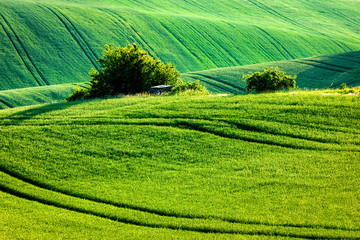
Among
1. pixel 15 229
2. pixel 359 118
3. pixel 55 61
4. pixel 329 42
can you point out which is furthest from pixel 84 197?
pixel 329 42

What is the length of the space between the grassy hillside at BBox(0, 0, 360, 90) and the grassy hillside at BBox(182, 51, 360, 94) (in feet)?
33.9

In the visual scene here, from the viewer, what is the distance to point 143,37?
3059 inches

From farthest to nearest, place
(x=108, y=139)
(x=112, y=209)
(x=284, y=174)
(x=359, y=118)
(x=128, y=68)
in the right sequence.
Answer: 1. (x=128, y=68)
2. (x=359, y=118)
3. (x=108, y=139)
4. (x=284, y=174)
5. (x=112, y=209)

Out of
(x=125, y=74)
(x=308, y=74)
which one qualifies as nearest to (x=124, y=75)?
(x=125, y=74)

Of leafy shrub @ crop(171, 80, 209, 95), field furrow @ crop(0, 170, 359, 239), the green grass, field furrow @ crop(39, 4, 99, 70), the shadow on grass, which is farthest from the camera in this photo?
field furrow @ crop(39, 4, 99, 70)

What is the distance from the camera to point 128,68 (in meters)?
33.3

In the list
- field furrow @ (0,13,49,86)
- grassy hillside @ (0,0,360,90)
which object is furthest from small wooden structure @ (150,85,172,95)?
field furrow @ (0,13,49,86)

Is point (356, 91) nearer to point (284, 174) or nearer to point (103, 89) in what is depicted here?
point (284, 174)

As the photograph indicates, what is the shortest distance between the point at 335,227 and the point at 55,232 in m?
10.4

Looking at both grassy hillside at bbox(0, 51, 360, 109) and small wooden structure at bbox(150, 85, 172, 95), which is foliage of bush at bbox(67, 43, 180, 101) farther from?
grassy hillside at bbox(0, 51, 360, 109)

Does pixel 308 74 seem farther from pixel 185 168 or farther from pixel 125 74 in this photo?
pixel 185 168

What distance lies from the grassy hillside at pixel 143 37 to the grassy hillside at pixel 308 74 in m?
10.3

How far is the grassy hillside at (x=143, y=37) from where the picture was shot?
62616 mm

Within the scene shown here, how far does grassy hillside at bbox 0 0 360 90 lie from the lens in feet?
205
